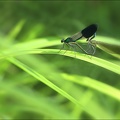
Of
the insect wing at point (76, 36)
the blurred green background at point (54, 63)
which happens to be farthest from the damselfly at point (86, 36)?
the blurred green background at point (54, 63)

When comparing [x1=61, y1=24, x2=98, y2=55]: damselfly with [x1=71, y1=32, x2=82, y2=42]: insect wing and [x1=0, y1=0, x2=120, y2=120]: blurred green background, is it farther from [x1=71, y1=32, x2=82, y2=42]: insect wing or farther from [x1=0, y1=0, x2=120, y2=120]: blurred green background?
[x1=0, y1=0, x2=120, y2=120]: blurred green background

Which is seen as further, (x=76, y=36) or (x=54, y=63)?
(x=54, y=63)

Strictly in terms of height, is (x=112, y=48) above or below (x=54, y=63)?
below

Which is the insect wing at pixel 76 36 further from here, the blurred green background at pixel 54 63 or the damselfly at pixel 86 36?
the blurred green background at pixel 54 63

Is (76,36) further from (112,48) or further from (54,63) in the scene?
(54,63)

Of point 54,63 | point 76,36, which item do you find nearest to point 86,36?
point 76,36

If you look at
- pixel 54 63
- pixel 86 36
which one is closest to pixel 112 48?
pixel 86 36

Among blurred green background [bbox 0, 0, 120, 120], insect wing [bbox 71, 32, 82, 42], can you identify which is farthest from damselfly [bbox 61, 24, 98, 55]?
blurred green background [bbox 0, 0, 120, 120]

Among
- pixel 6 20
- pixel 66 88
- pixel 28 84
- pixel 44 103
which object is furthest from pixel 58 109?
pixel 6 20

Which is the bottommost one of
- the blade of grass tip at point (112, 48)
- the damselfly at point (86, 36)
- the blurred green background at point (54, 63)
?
the blade of grass tip at point (112, 48)
